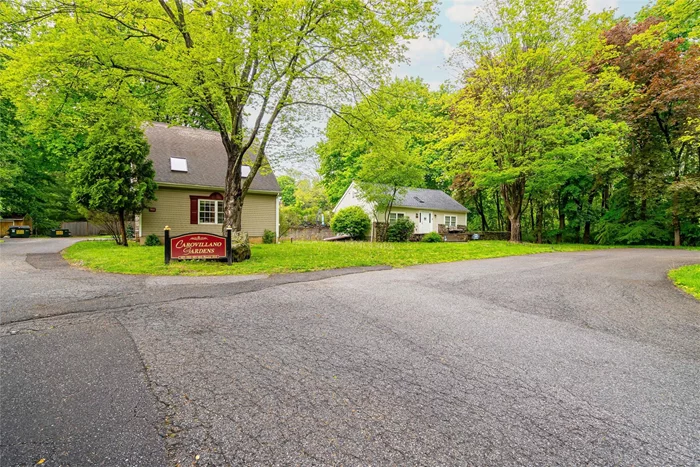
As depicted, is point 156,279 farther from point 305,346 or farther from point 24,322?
point 305,346

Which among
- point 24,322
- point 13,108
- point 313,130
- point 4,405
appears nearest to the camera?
point 4,405

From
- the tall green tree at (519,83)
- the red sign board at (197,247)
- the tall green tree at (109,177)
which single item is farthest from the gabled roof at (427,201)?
the red sign board at (197,247)

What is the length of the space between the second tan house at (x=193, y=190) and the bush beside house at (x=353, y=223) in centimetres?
629

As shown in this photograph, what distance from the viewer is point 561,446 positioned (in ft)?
6.50

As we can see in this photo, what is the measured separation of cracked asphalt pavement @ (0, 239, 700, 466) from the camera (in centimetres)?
192

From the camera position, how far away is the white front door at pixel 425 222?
85.7 ft

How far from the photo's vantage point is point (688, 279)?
23.5 feet

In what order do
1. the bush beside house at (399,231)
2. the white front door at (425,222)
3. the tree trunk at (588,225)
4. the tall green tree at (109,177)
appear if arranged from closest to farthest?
1. the tall green tree at (109,177)
2. the bush beside house at (399,231)
3. the tree trunk at (588,225)
4. the white front door at (425,222)

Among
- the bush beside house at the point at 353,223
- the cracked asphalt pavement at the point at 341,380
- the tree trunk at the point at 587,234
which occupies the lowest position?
the cracked asphalt pavement at the point at 341,380

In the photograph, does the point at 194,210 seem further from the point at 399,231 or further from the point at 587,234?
the point at 587,234

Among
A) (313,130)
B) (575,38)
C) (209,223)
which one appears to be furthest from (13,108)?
(575,38)

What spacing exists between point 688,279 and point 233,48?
40.4 feet

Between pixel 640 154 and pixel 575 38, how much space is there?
10171mm

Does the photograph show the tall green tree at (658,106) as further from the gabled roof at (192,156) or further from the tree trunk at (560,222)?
the gabled roof at (192,156)
